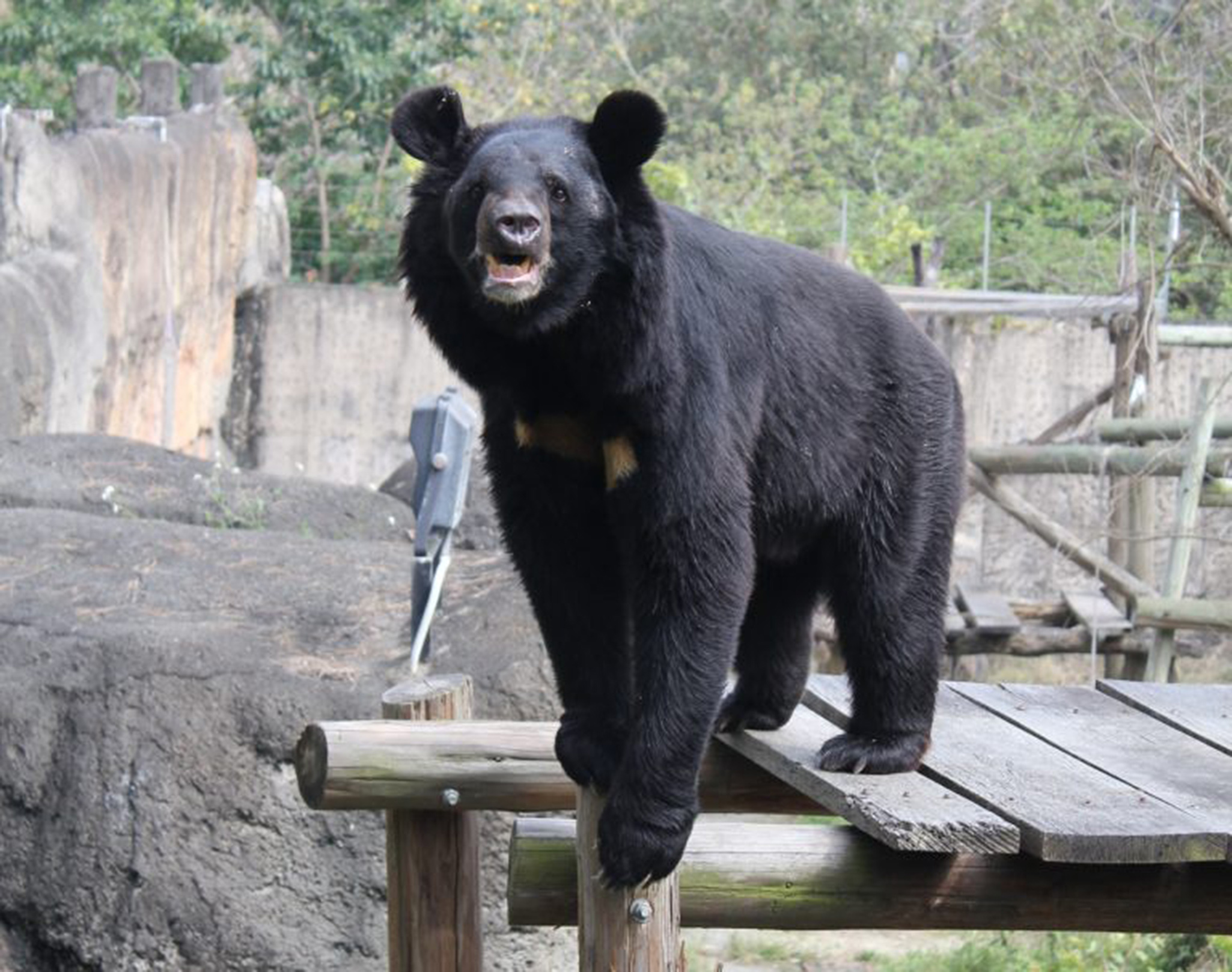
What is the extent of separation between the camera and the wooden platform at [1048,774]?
3.45 metres

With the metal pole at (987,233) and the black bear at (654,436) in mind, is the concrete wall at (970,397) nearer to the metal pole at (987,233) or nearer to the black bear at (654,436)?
the metal pole at (987,233)

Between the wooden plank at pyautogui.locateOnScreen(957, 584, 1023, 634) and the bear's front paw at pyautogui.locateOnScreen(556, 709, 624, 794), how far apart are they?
6.37 m

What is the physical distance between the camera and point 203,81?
642 inches

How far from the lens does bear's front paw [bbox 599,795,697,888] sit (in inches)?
138

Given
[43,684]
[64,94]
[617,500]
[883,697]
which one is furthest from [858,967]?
[64,94]

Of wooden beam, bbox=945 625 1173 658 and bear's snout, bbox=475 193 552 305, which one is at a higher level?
bear's snout, bbox=475 193 552 305

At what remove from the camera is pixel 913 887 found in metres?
3.77

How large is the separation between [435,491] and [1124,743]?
121 inches

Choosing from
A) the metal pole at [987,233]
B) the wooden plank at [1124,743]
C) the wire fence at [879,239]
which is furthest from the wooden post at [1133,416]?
the wire fence at [879,239]

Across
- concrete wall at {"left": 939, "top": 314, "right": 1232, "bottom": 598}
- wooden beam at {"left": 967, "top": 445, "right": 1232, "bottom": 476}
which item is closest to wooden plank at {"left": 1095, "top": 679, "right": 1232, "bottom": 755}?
wooden beam at {"left": 967, "top": 445, "right": 1232, "bottom": 476}

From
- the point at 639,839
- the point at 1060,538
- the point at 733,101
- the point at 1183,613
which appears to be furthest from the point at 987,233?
the point at 639,839

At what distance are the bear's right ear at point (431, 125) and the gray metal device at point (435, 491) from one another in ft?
9.53

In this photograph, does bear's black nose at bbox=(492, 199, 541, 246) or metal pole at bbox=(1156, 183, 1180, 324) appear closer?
bear's black nose at bbox=(492, 199, 541, 246)

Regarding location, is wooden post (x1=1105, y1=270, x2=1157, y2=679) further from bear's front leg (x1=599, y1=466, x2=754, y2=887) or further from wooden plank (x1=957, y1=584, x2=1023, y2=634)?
bear's front leg (x1=599, y1=466, x2=754, y2=887)
